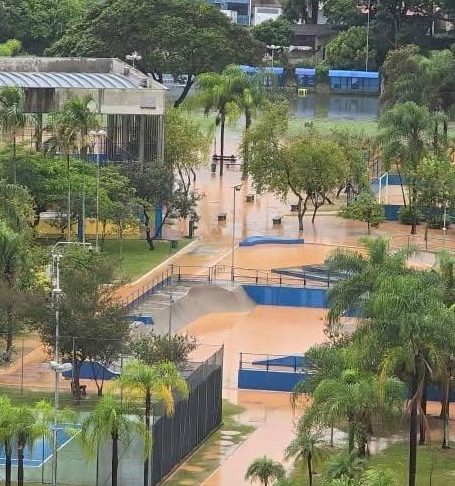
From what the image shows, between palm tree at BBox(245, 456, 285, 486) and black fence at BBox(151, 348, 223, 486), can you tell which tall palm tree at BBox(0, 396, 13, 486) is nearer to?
black fence at BBox(151, 348, 223, 486)

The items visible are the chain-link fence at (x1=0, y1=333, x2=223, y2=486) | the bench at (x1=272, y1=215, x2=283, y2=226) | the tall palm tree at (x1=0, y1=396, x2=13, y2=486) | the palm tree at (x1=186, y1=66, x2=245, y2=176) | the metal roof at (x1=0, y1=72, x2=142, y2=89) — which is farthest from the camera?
the palm tree at (x1=186, y1=66, x2=245, y2=176)

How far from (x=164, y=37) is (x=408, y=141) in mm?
32936

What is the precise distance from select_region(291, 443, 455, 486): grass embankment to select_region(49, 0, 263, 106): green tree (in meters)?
65.0

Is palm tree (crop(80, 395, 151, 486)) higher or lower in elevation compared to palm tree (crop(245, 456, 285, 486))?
higher

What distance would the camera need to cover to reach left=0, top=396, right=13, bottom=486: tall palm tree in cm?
4584

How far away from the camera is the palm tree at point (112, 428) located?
46.6 m

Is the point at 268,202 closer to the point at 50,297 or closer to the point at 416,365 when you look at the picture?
the point at 50,297

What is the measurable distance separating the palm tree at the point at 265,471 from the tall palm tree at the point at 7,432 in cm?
560

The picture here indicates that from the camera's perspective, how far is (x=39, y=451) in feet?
167

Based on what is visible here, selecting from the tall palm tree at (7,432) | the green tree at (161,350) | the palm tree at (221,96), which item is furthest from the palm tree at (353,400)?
the palm tree at (221,96)

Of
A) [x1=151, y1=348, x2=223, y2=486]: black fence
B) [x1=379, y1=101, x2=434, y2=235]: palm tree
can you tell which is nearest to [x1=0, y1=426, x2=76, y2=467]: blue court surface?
[x1=151, y1=348, x2=223, y2=486]: black fence

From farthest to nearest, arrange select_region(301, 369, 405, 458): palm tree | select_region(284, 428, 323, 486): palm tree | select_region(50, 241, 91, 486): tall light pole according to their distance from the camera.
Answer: select_region(284, 428, 323, 486): palm tree → select_region(50, 241, 91, 486): tall light pole → select_region(301, 369, 405, 458): palm tree

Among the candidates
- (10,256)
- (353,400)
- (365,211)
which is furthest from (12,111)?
(353,400)

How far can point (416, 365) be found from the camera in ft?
157
